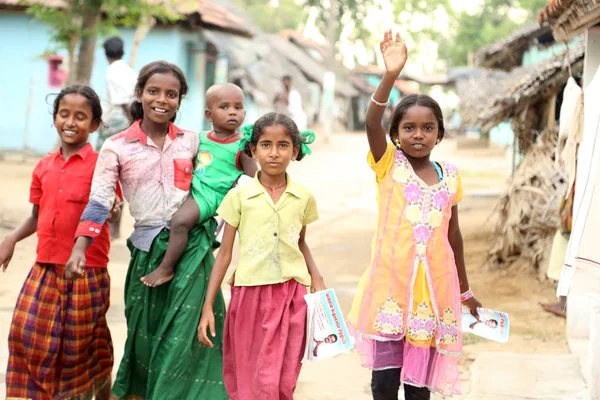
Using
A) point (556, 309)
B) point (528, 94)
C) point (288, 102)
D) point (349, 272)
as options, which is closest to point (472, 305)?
point (556, 309)

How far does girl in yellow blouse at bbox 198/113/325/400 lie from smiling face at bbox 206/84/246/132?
323 mm

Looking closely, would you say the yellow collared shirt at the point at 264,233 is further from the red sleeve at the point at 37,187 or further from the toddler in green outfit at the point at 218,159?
the red sleeve at the point at 37,187

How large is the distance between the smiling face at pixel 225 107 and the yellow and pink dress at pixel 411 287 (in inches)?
27.9

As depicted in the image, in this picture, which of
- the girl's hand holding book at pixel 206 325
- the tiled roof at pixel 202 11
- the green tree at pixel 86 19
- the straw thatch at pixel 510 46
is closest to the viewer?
the girl's hand holding book at pixel 206 325

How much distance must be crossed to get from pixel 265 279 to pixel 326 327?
0.32 m

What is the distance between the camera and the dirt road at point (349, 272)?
514 cm

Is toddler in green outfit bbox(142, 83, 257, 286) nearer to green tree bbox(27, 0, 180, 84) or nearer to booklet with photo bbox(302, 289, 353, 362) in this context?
booklet with photo bbox(302, 289, 353, 362)

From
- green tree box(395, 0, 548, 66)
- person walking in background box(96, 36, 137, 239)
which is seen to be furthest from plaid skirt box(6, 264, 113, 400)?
green tree box(395, 0, 548, 66)

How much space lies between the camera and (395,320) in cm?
339

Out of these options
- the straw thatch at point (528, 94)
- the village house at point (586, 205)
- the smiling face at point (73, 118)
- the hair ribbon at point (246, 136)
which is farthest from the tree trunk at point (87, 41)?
the hair ribbon at point (246, 136)

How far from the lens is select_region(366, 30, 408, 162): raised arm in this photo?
10.6 feet

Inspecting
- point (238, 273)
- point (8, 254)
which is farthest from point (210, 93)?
point (8, 254)

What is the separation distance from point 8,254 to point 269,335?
1282mm

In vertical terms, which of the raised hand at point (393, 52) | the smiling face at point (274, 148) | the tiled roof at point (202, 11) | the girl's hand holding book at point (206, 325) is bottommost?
the girl's hand holding book at point (206, 325)
